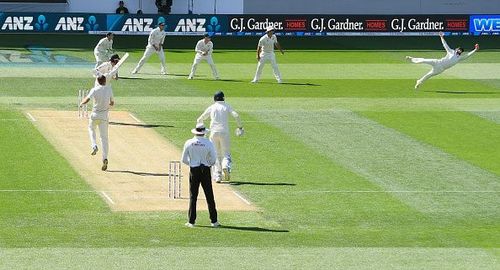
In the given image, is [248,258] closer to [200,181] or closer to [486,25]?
[200,181]

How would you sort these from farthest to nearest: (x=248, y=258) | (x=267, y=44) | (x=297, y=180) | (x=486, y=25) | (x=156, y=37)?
1. (x=486, y=25)
2. (x=156, y=37)
3. (x=267, y=44)
4. (x=297, y=180)
5. (x=248, y=258)

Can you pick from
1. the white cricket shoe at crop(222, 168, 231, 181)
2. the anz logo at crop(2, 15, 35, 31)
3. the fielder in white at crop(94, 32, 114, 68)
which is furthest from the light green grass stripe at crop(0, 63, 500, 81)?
the white cricket shoe at crop(222, 168, 231, 181)

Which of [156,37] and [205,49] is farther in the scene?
[156,37]

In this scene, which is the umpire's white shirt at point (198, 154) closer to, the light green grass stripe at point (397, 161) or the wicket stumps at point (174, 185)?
the wicket stumps at point (174, 185)

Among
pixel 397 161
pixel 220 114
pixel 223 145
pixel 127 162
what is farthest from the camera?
pixel 397 161

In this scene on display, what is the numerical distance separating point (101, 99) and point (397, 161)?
678 centimetres

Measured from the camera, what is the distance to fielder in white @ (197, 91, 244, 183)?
2645cm

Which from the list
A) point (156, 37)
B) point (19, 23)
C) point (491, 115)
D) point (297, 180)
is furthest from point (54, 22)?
point (297, 180)

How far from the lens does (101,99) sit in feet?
92.3

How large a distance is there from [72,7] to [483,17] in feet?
66.6

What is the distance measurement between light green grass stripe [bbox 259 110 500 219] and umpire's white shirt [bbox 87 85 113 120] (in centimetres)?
535

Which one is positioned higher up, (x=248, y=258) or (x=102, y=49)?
(x=102, y=49)

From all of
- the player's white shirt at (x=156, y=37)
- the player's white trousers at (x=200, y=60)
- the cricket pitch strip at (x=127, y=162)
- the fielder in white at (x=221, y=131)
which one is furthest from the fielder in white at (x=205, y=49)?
the fielder in white at (x=221, y=131)

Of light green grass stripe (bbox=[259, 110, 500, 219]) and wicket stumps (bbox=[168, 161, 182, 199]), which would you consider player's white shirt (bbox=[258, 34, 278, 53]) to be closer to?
light green grass stripe (bbox=[259, 110, 500, 219])
